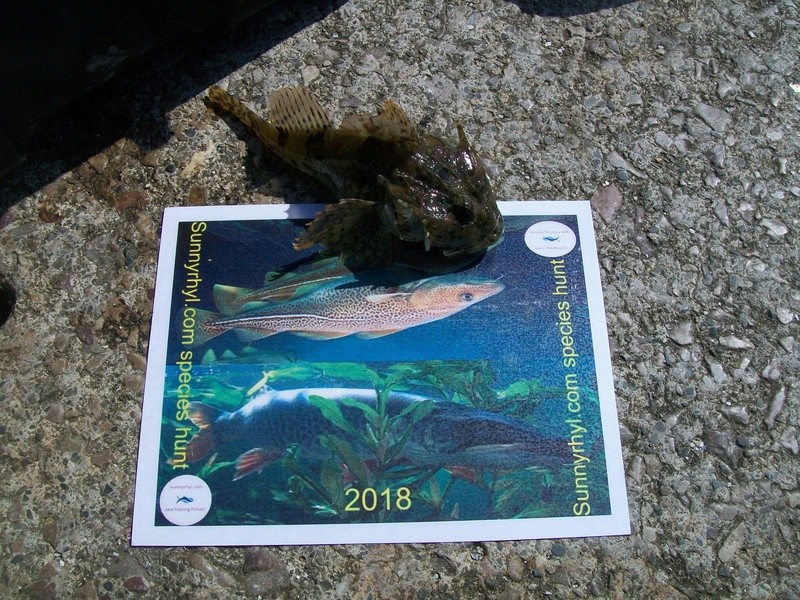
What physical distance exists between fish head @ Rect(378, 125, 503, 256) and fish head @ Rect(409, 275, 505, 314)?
0.52 feet

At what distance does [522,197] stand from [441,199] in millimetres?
489

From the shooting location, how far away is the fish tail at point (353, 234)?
Answer: 2379mm

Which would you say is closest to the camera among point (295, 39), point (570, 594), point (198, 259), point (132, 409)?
point (570, 594)

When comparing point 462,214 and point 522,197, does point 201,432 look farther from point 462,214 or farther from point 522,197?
point 522,197

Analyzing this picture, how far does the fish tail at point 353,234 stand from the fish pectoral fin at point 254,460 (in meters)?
0.72

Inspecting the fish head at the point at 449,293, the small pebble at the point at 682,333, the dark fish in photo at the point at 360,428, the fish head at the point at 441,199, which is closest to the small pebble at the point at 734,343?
the small pebble at the point at 682,333

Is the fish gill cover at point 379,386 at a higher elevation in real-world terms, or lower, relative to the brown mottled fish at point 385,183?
lower

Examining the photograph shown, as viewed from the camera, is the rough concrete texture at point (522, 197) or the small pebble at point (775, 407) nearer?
the rough concrete texture at point (522, 197)

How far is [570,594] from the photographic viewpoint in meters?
2.19

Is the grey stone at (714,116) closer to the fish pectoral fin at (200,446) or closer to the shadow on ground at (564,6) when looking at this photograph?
the shadow on ground at (564,6)

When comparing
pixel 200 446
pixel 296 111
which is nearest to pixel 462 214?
pixel 296 111

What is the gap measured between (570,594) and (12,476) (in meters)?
1.91

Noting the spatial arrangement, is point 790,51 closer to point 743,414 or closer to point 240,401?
point 743,414

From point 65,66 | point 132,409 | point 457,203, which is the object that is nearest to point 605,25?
point 457,203
